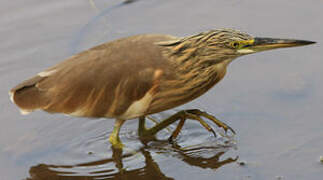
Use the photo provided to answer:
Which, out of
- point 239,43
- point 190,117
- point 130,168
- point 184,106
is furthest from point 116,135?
point 239,43

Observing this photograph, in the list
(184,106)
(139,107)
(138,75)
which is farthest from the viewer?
(184,106)

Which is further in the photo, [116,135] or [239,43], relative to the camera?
[116,135]

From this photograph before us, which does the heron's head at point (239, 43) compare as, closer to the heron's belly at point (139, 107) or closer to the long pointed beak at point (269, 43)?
the long pointed beak at point (269, 43)

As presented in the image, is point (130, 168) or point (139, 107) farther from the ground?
point (139, 107)

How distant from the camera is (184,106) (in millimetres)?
5961

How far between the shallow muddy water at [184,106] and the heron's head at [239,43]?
778mm

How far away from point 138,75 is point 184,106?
101 centimetres

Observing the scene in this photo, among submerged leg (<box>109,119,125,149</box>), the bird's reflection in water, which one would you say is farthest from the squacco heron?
the bird's reflection in water

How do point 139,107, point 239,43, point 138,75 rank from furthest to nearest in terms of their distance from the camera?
point 139,107, point 138,75, point 239,43

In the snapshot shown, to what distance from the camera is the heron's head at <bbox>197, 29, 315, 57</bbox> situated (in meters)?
4.95

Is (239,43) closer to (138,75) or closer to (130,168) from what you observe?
(138,75)

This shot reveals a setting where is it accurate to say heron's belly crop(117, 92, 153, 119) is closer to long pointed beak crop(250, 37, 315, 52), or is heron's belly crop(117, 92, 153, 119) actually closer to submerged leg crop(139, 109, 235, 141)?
submerged leg crop(139, 109, 235, 141)

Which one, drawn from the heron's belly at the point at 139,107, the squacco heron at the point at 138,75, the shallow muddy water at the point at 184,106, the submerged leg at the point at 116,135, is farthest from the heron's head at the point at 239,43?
the submerged leg at the point at 116,135

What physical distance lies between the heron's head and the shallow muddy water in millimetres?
778
